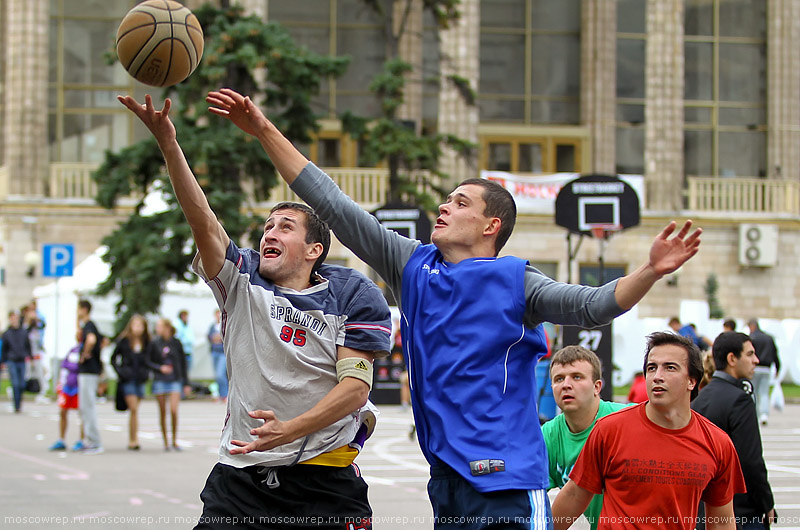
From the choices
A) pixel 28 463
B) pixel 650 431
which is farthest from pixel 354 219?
pixel 28 463

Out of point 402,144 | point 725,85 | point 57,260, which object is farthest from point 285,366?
point 725,85

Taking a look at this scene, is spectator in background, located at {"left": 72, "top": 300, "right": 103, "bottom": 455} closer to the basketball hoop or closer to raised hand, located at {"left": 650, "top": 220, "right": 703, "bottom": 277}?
the basketball hoop

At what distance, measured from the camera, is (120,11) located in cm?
4109

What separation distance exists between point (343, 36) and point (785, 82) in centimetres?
1530

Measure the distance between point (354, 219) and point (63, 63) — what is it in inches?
1490

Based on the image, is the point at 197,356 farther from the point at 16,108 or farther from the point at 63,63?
the point at 63,63

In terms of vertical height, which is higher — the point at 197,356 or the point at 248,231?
the point at 248,231

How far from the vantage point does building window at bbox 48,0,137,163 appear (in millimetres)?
40125

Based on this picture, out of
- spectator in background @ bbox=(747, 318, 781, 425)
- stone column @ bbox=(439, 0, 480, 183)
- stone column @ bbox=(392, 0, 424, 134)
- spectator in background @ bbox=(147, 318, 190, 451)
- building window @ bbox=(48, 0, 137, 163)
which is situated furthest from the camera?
building window @ bbox=(48, 0, 137, 163)

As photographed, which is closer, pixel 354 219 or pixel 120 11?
pixel 354 219

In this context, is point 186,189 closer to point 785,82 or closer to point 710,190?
point 710,190

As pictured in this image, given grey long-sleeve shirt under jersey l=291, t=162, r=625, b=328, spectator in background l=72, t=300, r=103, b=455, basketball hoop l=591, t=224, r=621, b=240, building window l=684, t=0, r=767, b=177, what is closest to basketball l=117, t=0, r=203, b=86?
grey long-sleeve shirt under jersey l=291, t=162, r=625, b=328

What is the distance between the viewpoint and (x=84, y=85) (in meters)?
40.5

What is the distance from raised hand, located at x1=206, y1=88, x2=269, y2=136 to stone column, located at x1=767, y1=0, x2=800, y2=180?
127ft
